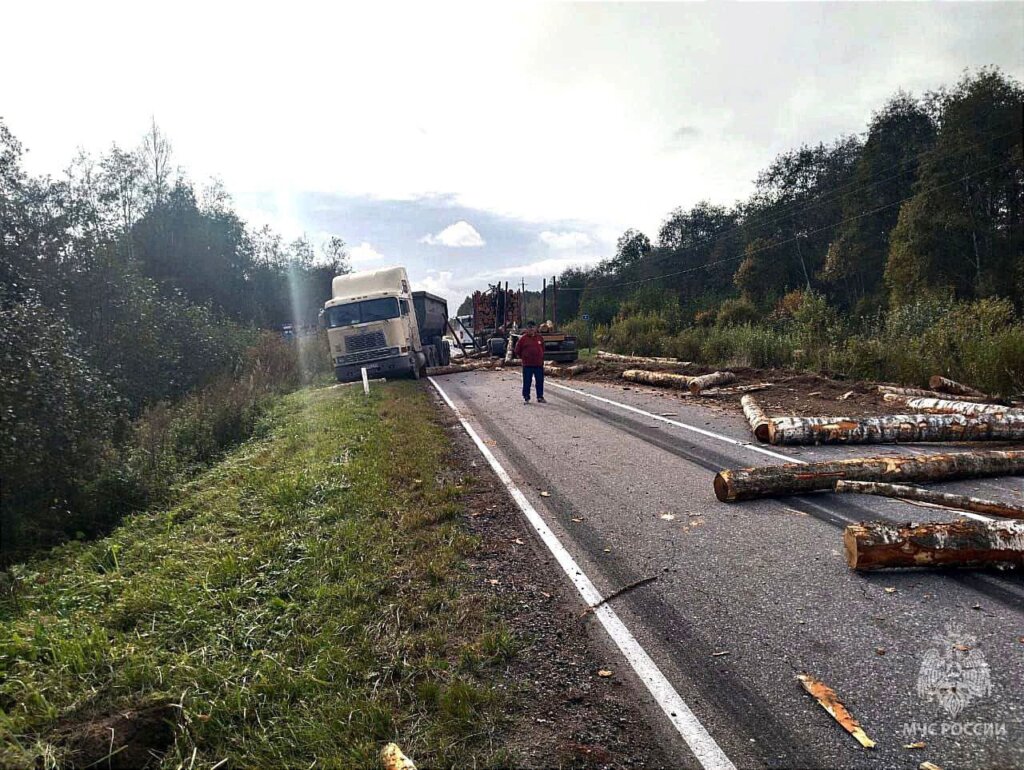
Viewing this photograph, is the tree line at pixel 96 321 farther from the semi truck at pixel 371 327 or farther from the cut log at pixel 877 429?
the cut log at pixel 877 429

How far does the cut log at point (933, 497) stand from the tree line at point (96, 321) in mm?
8537

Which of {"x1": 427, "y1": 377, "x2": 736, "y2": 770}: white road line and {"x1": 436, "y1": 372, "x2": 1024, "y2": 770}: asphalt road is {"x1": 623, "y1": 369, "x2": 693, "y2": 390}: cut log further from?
{"x1": 427, "y1": 377, "x2": 736, "y2": 770}: white road line

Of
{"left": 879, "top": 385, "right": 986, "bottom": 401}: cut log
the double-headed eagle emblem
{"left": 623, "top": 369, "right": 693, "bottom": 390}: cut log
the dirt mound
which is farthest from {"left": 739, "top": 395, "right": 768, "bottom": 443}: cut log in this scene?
the dirt mound

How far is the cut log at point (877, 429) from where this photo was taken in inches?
295

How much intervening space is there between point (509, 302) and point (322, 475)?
2365 cm

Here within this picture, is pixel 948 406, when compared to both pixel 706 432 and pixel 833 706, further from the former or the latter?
pixel 833 706

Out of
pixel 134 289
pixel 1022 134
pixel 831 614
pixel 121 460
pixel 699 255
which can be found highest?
pixel 699 255

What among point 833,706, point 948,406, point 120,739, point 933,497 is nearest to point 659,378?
point 948,406

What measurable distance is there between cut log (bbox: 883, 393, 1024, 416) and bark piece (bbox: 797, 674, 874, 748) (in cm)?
691

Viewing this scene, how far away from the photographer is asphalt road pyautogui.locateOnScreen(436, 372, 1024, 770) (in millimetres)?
2441

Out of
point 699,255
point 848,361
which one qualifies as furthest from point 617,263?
point 848,361

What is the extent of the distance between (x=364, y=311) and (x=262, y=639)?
16.2 m

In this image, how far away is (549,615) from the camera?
3.56m

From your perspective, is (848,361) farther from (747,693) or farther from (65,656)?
(65,656)
